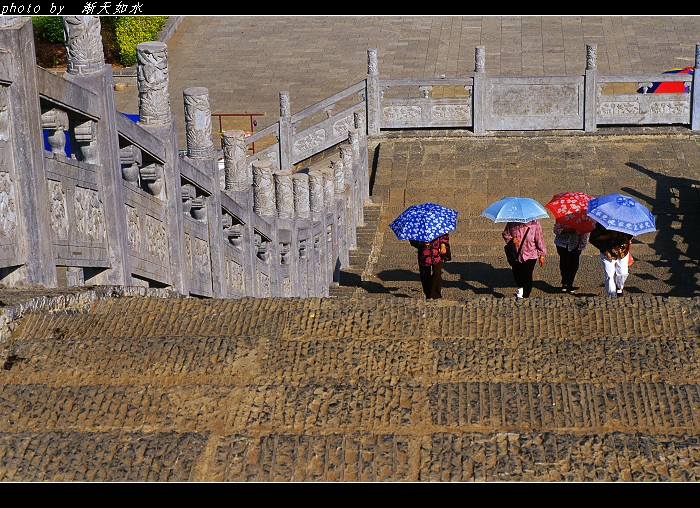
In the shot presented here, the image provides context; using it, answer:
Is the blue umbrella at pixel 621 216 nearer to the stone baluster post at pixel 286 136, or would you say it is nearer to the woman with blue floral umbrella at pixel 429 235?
the woman with blue floral umbrella at pixel 429 235

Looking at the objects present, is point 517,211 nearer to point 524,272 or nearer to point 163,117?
point 524,272

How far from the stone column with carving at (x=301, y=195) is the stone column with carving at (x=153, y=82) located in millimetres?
Answer: 4583

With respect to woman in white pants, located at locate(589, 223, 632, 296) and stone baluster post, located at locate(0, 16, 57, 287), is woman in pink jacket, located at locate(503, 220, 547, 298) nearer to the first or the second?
woman in white pants, located at locate(589, 223, 632, 296)

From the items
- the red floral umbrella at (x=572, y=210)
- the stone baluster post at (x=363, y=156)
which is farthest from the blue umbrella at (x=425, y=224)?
the stone baluster post at (x=363, y=156)

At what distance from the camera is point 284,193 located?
520 inches

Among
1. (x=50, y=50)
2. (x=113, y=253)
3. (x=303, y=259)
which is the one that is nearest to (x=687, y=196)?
(x=303, y=259)

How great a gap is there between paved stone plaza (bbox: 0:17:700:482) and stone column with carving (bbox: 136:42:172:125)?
1.65 meters

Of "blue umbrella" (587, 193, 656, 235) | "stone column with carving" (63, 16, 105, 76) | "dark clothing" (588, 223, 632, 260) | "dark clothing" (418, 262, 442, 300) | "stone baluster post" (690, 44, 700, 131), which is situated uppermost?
"stone column with carving" (63, 16, 105, 76)

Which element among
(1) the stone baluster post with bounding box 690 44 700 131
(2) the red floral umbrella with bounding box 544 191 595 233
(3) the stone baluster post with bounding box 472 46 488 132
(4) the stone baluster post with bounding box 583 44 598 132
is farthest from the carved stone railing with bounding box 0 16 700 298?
(1) the stone baluster post with bounding box 690 44 700 131

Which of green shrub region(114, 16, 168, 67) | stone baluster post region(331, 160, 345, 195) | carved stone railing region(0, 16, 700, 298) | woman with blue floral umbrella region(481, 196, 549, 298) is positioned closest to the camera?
carved stone railing region(0, 16, 700, 298)

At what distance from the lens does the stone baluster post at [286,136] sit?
21484 millimetres

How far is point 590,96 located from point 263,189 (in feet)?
33.5

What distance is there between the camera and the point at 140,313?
696 cm

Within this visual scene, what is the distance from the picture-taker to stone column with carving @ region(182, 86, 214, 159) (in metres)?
10.2
